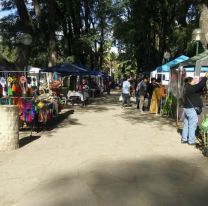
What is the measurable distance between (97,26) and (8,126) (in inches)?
1399

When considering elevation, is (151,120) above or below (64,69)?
below

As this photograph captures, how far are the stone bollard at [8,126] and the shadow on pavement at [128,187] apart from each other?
2.40m

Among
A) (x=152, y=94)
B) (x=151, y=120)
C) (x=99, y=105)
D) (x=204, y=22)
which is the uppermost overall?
(x=204, y=22)

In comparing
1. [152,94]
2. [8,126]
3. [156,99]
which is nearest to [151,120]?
[156,99]

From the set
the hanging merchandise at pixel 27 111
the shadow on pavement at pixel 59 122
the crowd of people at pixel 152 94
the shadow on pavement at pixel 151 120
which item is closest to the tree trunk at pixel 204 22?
the crowd of people at pixel 152 94

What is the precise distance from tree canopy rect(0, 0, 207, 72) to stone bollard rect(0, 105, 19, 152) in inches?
676

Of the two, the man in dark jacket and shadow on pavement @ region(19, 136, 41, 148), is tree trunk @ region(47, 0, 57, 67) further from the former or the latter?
the man in dark jacket

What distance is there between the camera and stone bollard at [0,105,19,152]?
9977mm

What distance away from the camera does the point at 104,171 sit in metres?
8.20

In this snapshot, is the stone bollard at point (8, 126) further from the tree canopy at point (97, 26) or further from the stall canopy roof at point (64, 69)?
the tree canopy at point (97, 26)

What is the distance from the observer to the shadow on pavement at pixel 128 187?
6301mm

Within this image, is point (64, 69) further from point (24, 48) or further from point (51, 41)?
point (24, 48)

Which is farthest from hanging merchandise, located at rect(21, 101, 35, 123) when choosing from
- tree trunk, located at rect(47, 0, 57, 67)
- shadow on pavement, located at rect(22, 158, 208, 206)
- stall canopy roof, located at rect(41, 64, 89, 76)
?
tree trunk, located at rect(47, 0, 57, 67)

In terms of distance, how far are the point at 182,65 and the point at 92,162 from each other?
771cm
